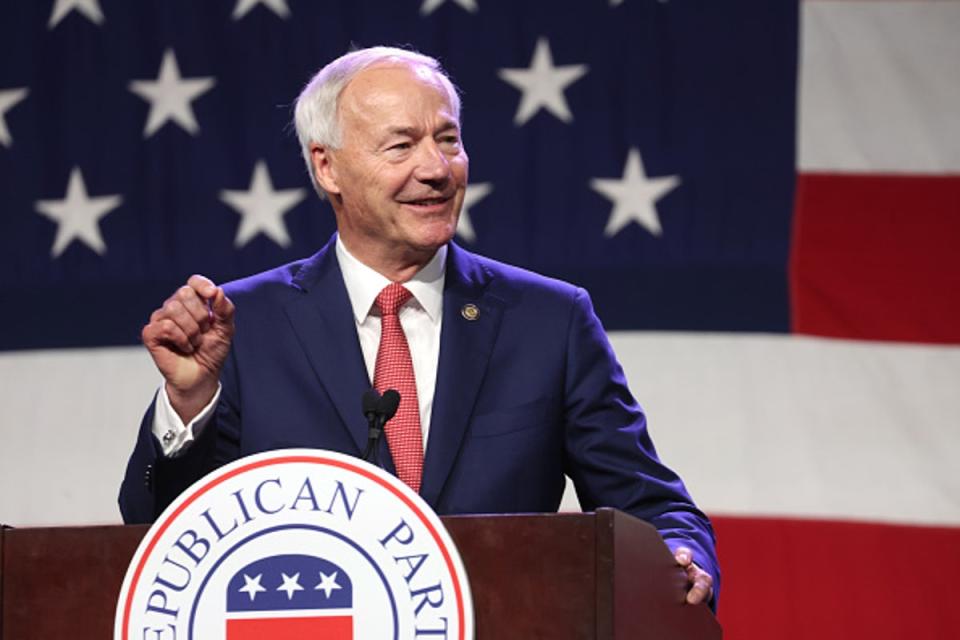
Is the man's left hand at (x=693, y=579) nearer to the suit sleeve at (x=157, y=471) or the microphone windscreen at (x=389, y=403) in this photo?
the microphone windscreen at (x=389, y=403)

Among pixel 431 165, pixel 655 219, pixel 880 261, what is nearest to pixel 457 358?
pixel 431 165

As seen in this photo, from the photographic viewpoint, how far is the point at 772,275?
11.6 ft

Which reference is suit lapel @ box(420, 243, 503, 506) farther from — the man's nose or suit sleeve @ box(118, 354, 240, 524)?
suit sleeve @ box(118, 354, 240, 524)

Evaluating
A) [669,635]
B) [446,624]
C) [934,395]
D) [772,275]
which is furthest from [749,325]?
[446,624]

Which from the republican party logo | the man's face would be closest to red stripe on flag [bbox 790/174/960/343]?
the man's face

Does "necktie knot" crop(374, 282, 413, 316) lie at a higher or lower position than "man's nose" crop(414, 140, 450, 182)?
lower

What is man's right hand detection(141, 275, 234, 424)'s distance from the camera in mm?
1580

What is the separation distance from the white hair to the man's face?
0.5 inches

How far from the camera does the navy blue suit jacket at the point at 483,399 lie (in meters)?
1.89

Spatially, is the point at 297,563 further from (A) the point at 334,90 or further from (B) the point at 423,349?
(A) the point at 334,90

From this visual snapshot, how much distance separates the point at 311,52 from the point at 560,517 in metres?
2.61

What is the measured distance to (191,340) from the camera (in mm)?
1611

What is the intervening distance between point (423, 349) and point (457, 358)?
80mm

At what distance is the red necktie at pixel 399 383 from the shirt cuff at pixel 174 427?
0.28 metres
